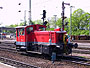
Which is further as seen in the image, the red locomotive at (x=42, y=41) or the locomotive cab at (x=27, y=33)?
the locomotive cab at (x=27, y=33)

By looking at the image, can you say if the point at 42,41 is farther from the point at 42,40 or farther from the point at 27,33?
the point at 27,33

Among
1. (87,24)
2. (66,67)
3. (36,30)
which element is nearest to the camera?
(66,67)

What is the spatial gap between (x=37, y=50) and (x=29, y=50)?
132 cm

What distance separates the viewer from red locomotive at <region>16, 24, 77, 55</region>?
1366cm

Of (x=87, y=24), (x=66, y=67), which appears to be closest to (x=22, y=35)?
(x=66, y=67)

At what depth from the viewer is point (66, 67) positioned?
35.1ft

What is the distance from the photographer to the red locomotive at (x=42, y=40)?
13.7 metres

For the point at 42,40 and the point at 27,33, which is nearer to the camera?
the point at 42,40

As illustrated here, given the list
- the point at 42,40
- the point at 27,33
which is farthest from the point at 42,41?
the point at 27,33

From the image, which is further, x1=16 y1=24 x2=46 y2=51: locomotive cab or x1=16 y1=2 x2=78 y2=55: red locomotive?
x1=16 y1=24 x2=46 y2=51: locomotive cab

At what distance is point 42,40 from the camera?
48.8 ft

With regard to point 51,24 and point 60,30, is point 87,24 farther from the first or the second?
point 60,30

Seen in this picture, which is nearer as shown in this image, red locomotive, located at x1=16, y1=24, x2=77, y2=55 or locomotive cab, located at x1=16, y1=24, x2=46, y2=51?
red locomotive, located at x1=16, y1=24, x2=77, y2=55

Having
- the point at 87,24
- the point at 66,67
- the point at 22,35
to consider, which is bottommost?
the point at 66,67
